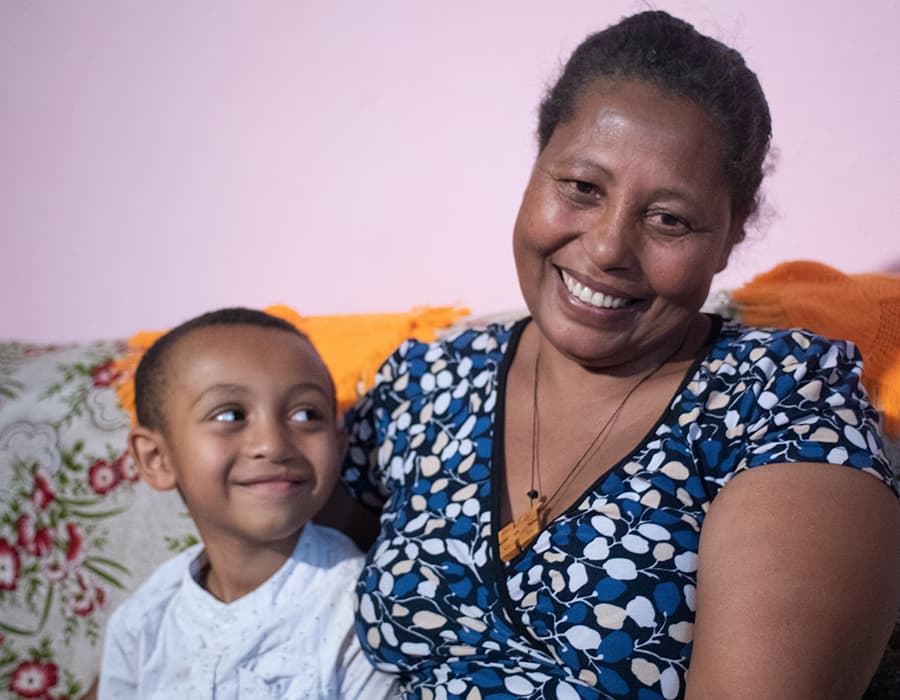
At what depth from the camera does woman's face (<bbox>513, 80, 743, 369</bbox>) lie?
4.22ft

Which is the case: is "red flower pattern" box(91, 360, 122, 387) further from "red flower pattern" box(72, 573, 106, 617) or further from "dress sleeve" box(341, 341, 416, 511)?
"dress sleeve" box(341, 341, 416, 511)

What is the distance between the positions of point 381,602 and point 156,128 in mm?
1736

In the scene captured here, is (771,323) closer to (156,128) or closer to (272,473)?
(272,473)

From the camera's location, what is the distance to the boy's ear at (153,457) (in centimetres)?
163

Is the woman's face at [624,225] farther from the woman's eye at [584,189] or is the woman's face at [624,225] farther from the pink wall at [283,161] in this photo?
the pink wall at [283,161]

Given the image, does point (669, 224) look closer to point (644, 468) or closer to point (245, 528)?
point (644, 468)

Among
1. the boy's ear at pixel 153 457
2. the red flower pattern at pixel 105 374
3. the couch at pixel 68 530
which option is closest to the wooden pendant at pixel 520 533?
the boy's ear at pixel 153 457

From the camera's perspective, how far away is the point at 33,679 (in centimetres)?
199

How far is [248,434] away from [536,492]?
476 mm

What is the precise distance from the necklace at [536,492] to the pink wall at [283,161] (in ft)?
3.13

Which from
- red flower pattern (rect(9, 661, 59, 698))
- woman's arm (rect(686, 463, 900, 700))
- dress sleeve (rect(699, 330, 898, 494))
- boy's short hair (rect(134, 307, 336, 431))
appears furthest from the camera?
red flower pattern (rect(9, 661, 59, 698))

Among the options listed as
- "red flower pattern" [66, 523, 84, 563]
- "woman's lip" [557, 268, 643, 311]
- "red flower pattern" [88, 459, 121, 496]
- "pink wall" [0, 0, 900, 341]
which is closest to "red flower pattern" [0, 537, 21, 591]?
"red flower pattern" [66, 523, 84, 563]

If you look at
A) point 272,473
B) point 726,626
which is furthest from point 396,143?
point 726,626

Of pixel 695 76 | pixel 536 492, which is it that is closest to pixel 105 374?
pixel 536 492
